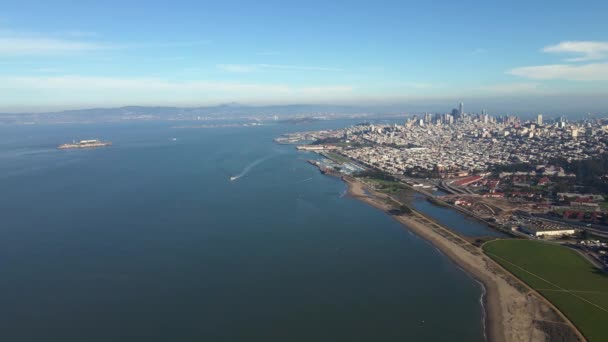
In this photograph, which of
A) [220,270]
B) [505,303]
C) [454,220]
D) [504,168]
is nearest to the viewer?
[505,303]

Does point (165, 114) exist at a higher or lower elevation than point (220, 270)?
higher

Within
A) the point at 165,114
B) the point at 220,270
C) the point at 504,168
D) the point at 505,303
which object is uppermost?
the point at 165,114

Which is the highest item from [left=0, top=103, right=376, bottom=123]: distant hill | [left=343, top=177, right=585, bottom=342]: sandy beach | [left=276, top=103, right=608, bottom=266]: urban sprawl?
[left=0, top=103, right=376, bottom=123]: distant hill

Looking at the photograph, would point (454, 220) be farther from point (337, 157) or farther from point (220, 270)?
point (337, 157)

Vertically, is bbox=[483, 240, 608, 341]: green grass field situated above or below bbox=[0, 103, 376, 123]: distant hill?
below

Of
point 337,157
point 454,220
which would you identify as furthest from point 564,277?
point 337,157

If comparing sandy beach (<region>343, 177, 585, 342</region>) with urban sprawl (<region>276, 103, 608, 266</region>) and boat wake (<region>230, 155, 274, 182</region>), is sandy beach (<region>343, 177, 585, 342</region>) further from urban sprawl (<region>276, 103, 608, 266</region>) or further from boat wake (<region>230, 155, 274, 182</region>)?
boat wake (<region>230, 155, 274, 182</region>)

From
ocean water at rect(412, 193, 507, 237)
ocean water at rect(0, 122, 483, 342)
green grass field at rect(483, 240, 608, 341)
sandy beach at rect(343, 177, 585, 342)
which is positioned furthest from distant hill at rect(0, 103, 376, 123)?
green grass field at rect(483, 240, 608, 341)
